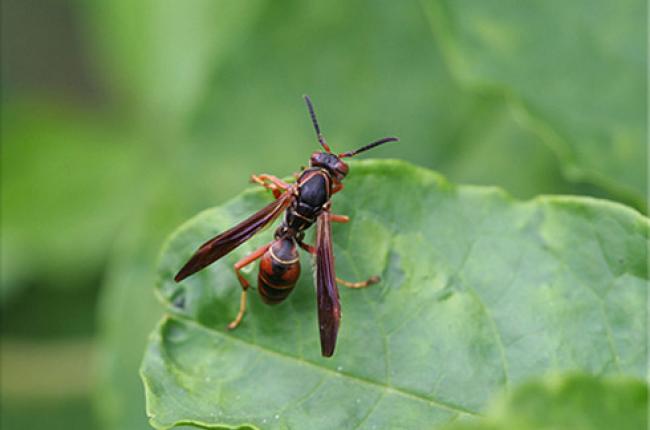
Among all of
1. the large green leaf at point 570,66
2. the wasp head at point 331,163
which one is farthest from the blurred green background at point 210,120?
the wasp head at point 331,163

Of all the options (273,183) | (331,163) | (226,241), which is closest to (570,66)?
(331,163)

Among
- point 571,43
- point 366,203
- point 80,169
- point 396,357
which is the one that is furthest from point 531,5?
point 80,169

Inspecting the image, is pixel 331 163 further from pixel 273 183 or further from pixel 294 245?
pixel 294 245

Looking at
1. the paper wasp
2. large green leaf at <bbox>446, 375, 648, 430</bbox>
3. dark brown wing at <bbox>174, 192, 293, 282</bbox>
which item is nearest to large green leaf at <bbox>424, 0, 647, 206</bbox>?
the paper wasp

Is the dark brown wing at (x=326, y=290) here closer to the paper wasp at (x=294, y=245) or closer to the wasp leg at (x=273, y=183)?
the paper wasp at (x=294, y=245)

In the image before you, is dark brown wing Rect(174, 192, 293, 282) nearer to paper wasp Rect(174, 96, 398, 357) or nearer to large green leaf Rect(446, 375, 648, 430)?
paper wasp Rect(174, 96, 398, 357)
